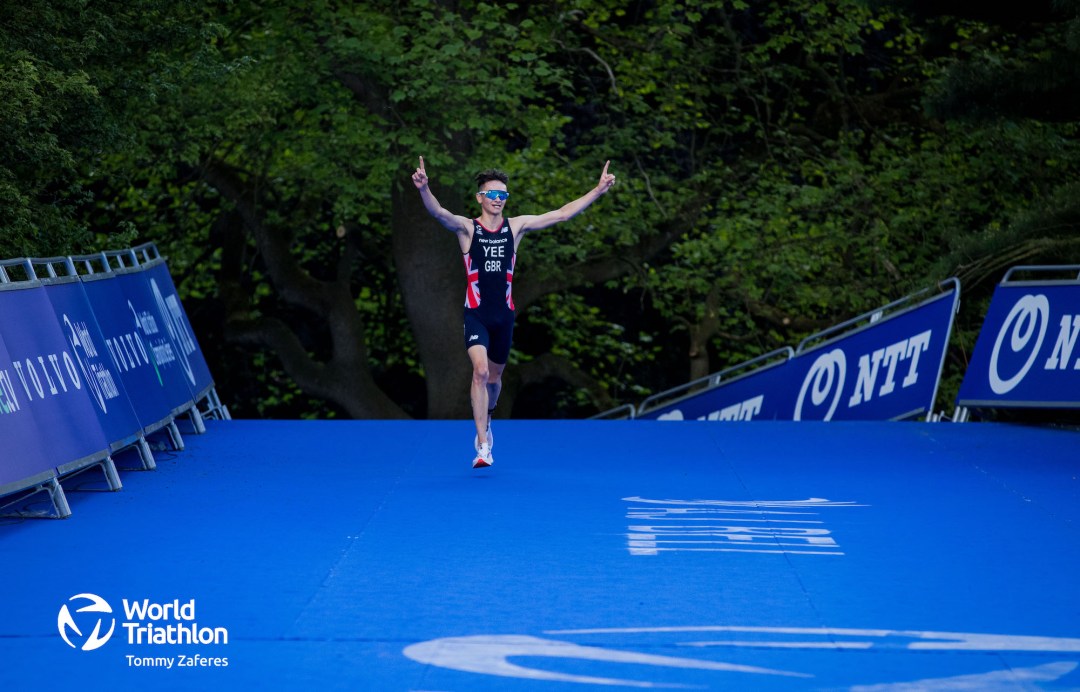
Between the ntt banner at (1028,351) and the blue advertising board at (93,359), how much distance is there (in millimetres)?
9278

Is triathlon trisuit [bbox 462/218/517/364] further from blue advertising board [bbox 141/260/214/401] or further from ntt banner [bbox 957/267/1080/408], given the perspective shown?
ntt banner [bbox 957/267/1080/408]

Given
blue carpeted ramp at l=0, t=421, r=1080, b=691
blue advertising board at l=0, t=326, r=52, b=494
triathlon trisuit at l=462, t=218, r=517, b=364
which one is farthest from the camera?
triathlon trisuit at l=462, t=218, r=517, b=364

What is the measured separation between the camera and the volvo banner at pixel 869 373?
17.7 m

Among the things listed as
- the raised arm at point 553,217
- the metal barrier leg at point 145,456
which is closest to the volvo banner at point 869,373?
the raised arm at point 553,217

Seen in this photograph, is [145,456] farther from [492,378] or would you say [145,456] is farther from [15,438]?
[492,378]

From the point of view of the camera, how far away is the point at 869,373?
18.1 meters

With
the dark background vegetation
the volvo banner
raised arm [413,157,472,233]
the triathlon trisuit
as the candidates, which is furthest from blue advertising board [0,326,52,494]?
the volvo banner

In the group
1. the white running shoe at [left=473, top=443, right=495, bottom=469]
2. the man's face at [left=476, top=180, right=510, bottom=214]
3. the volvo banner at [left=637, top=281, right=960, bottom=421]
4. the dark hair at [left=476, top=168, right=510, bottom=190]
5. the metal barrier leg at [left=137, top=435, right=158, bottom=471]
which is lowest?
the volvo banner at [left=637, top=281, right=960, bottom=421]

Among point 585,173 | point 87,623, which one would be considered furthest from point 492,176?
point 585,173

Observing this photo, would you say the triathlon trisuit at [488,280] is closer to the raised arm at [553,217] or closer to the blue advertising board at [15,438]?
the raised arm at [553,217]

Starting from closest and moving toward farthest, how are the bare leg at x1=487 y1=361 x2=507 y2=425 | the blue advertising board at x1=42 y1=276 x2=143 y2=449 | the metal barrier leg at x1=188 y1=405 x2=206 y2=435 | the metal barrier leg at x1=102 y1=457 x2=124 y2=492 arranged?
the metal barrier leg at x1=102 y1=457 x2=124 y2=492 < the blue advertising board at x1=42 y1=276 x2=143 y2=449 < the bare leg at x1=487 y1=361 x2=507 y2=425 < the metal barrier leg at x1=188 y1=405 x2=206 y2=435

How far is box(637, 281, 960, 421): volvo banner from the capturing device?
57.9ft

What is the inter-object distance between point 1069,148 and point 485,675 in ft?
68.5

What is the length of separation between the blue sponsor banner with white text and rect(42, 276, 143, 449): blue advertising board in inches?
365
